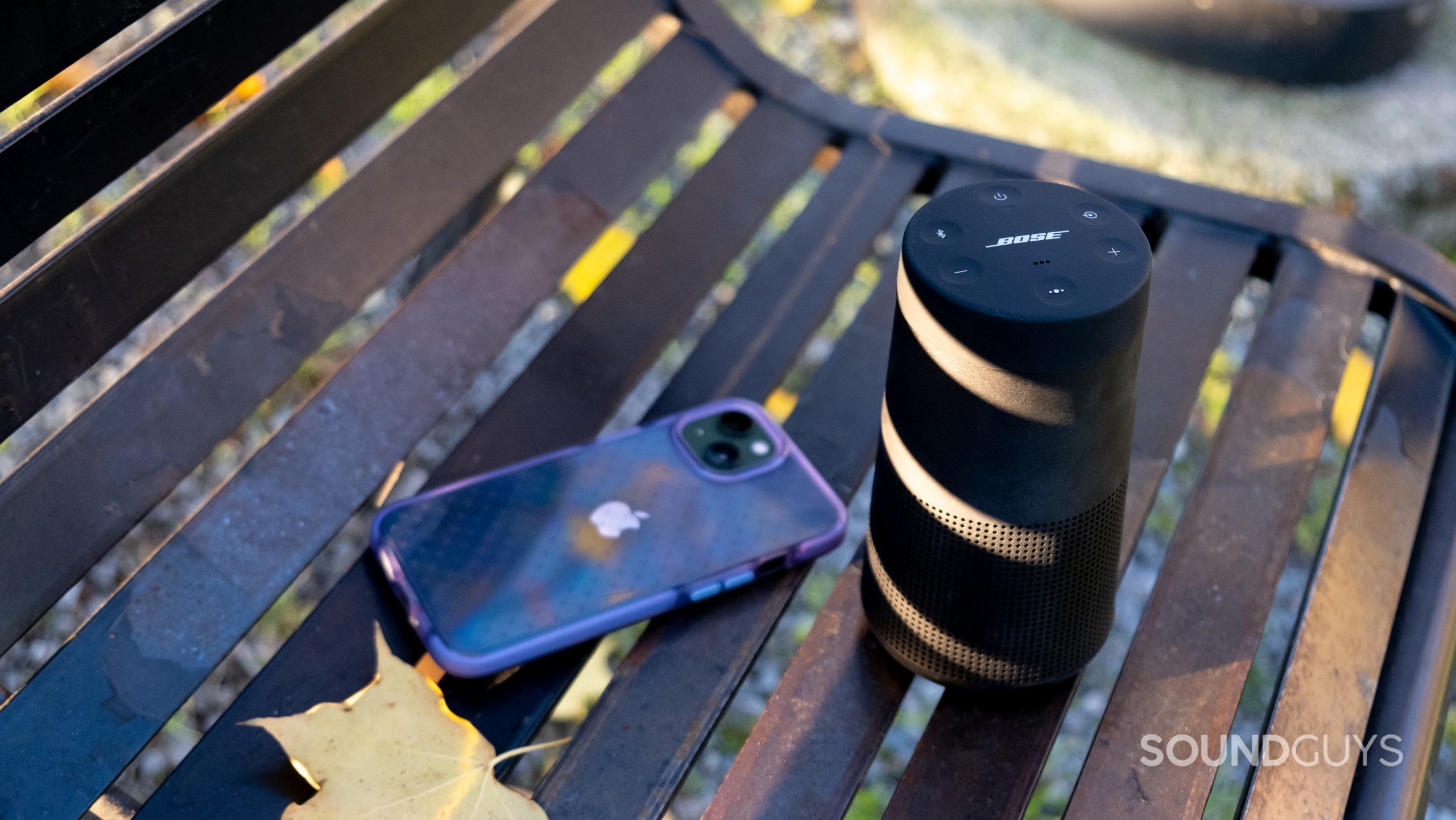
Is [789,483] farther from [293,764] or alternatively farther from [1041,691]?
[293,764]

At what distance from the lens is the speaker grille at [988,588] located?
0.82 meters

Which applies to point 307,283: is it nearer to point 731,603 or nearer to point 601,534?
point 601,534

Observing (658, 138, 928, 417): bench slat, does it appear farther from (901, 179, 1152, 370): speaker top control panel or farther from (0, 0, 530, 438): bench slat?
(901, 179, 1152, 370): speaker top control panel

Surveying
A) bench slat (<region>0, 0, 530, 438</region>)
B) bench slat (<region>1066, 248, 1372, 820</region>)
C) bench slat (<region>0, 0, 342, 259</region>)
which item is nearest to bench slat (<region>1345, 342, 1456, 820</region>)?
bench slat (<region>1066, 248, 1372, 820</region>)

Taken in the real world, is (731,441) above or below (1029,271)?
below

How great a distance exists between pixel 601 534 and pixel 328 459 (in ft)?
0.87

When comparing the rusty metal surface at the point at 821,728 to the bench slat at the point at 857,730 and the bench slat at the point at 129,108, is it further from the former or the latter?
the bench slat at the point at 129,108

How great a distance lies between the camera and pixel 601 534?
1067 mm

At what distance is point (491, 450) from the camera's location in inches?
45.6

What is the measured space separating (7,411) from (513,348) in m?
1.14

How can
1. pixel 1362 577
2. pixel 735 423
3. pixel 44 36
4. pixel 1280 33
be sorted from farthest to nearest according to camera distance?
1. pixel 1280 33
2. pixel 735 423
3. pixel 1362 577
4. pixel 44 36

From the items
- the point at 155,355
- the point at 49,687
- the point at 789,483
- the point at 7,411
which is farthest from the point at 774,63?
the point at 49,687

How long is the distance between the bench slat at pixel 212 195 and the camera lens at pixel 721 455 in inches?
15.9

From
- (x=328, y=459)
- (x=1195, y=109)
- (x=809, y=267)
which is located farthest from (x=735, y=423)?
(x=1195, y=109)
